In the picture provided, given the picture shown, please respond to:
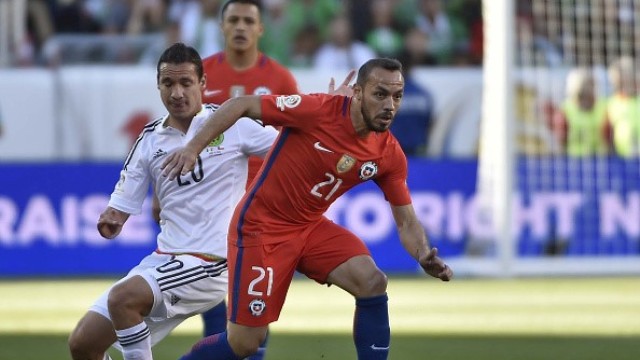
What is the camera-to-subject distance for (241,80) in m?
9.02

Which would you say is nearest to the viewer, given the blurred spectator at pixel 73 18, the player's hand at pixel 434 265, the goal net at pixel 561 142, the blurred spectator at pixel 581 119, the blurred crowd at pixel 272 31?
the player's hand at pixel 434 265

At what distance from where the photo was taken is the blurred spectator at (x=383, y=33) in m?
17.9

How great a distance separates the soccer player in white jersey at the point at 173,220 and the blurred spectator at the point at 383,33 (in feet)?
34.5

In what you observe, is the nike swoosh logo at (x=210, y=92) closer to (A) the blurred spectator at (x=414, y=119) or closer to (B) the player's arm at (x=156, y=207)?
(B) the player's arm at (x=156, y=207)

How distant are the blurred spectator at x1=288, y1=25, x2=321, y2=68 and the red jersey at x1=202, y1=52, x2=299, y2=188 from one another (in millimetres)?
8346

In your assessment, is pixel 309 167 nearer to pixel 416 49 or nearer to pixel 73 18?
pixel 416 49

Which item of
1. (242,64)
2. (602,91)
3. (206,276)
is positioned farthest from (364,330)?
(602,91)

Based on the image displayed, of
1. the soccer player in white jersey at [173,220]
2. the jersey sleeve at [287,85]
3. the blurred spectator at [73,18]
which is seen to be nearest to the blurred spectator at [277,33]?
the blurred spectator at [73,18]

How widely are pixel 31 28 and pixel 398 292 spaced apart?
668 cm

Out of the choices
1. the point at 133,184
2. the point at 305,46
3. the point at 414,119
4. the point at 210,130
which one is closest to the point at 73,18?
the point at 305,46

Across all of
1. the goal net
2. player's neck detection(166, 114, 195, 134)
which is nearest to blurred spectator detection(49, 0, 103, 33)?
the goal net

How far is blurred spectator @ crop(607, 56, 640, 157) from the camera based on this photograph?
16484 mm

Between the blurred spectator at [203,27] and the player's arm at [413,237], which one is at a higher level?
the blurred spectator at [203,27]

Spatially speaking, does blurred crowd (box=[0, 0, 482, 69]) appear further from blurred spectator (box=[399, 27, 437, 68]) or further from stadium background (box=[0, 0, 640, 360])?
stadium background (box=[0, 0, 640, 360])
